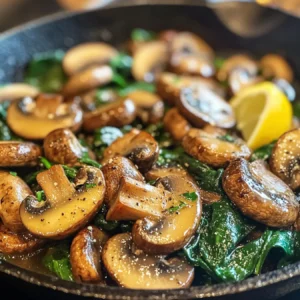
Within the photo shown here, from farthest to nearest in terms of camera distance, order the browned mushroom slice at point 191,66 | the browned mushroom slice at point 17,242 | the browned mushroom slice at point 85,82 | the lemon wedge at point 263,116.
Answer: the browned mushroom slice at point 191,66 < the browned mushroom slice at point 85,82 < the lemon wedge at point 263,116 < the browned mushroom slice at point 17,242

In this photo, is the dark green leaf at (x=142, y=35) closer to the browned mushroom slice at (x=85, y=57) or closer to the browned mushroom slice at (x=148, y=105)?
the browned mushroom slice at (x=85, y=57)

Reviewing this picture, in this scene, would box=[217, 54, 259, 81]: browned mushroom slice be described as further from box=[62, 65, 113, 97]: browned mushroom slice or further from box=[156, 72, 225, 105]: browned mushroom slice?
box=[62, 65, 113, 97]: browned mushroom slice

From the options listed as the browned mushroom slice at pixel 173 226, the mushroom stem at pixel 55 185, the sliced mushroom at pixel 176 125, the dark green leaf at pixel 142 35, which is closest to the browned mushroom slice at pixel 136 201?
the browned mushroom slice at pixel 173 226

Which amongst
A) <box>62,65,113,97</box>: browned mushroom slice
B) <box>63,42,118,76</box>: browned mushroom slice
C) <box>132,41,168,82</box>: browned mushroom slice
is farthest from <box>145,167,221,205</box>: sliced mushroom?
<box>63,42,118,76</box>: browned mushroom slice

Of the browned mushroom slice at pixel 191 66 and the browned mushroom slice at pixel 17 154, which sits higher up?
the browned mushroom slice at pixel 17 154

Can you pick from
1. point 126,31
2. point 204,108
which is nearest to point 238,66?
point 204,108

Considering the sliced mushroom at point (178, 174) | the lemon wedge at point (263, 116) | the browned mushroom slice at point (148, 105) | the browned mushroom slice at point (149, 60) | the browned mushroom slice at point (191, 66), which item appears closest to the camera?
the sliced mushroom at point (178, 174)
